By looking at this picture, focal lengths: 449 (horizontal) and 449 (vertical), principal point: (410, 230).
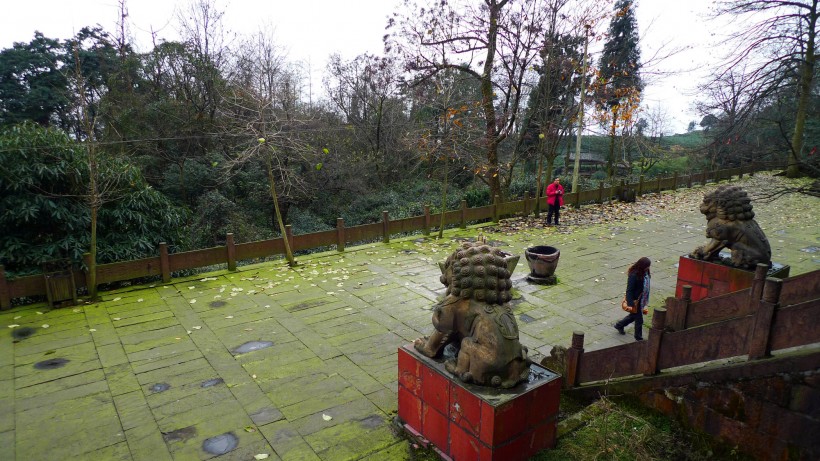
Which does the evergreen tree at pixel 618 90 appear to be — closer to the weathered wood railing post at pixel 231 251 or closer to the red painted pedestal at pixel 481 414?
the weathered wood railing post at pixel 231 251

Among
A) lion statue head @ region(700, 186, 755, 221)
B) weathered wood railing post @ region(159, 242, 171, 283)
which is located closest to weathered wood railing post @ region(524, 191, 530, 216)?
lion statue head @ region(700, 186, 755, 221)

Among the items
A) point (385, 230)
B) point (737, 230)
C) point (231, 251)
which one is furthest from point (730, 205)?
point (231, 251)

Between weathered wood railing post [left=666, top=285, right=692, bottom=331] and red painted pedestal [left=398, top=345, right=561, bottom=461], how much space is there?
2111 mm

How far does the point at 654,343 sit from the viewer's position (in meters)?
4.23

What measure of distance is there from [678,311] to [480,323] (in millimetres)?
2799

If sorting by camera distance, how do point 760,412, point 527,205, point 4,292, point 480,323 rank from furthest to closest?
1. point 527,205
2. point 4,292
3. point 480,323
4. point 760,412

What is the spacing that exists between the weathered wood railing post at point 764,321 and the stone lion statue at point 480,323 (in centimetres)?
179

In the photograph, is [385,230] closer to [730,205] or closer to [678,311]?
[730,205]

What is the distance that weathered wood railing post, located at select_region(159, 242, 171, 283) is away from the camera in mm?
9453

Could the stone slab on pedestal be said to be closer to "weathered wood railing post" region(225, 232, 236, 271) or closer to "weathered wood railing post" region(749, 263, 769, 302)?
"weathered wood railing post" region(749, 263, 769, 302)

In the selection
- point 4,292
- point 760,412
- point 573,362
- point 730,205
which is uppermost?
point 730,205

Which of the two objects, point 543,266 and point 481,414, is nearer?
point 481,414

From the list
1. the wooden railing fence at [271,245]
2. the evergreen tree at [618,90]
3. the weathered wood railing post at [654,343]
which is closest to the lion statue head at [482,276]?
the weathered wood railing post at [654,343]

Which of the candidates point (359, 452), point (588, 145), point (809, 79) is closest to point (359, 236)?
point (359, 452)
